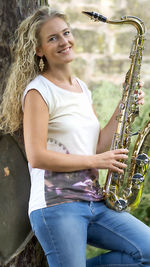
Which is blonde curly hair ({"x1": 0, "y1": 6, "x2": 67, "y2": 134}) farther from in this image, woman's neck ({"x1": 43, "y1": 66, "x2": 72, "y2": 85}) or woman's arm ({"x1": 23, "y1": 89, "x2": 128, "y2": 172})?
woman's arm ({"x1": 23, "y1": 89, "x2": 128, "y2": 172})

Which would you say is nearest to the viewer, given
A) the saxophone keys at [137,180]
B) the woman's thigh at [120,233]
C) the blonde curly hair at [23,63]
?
the woman's thigh at [120,233]

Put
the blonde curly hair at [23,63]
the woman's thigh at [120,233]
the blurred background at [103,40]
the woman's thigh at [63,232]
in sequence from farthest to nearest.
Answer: the blurred background at [103,40] < the blonde curly hair at [23,63] < the woman's thigh at [120,233] < the woman's thigh at [63,232]

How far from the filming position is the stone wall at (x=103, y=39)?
3.92 m

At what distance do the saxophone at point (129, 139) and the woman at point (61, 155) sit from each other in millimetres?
62

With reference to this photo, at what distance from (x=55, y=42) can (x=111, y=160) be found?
2.21 ft

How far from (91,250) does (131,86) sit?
65.0 inches

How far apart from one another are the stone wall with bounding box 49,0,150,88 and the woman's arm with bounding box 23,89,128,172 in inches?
79.5

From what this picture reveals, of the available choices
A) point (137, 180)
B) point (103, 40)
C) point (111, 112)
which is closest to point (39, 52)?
point (137, 180)

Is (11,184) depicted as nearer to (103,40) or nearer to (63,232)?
(63,232)

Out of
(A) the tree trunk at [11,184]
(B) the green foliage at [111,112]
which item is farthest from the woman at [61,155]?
(B) the green foliage at [111,112]

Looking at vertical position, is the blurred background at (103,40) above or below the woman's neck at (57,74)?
above

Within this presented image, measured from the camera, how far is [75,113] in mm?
2105

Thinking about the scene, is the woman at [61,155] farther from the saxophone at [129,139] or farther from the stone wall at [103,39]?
the stone wall at [103,39]

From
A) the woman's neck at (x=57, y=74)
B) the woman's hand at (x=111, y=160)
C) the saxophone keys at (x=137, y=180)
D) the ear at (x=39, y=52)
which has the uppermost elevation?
the ear at (x=39, y=52)
